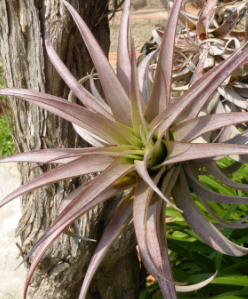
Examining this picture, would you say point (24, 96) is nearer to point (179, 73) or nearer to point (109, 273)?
point (179, 73)

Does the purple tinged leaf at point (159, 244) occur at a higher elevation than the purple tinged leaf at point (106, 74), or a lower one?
lower

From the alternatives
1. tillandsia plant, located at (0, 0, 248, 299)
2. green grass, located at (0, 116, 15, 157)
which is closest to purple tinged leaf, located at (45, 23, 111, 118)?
tillandsia plant, located at (0, 0, 248, 299)

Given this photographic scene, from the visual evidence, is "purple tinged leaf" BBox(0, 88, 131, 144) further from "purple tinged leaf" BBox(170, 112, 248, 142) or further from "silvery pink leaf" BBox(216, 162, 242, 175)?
"silvery pink leaf" BBox(216, 162, 242, 175)

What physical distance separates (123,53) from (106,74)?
78 mm

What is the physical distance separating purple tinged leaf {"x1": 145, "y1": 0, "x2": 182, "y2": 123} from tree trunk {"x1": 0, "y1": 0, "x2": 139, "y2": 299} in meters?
0.38

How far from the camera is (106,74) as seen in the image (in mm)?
609

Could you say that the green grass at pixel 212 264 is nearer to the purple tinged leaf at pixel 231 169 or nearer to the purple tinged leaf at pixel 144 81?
the purple tinged leaf at pixel 231 169

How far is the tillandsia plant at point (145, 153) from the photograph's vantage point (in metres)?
0.53

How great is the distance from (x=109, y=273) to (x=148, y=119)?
33.1 inches

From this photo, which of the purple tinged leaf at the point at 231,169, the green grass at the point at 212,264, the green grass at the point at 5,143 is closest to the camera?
the purple tinged leaf at the point at 231,169

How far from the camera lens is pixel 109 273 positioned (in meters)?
1.23

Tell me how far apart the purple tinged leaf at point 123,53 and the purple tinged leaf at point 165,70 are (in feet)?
0.27

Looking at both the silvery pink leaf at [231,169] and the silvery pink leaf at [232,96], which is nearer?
the silvery pink leaf at [231,169]

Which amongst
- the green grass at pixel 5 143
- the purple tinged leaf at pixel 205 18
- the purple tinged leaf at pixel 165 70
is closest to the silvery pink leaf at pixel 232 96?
the purple tinged leaf at pixel 205 18
